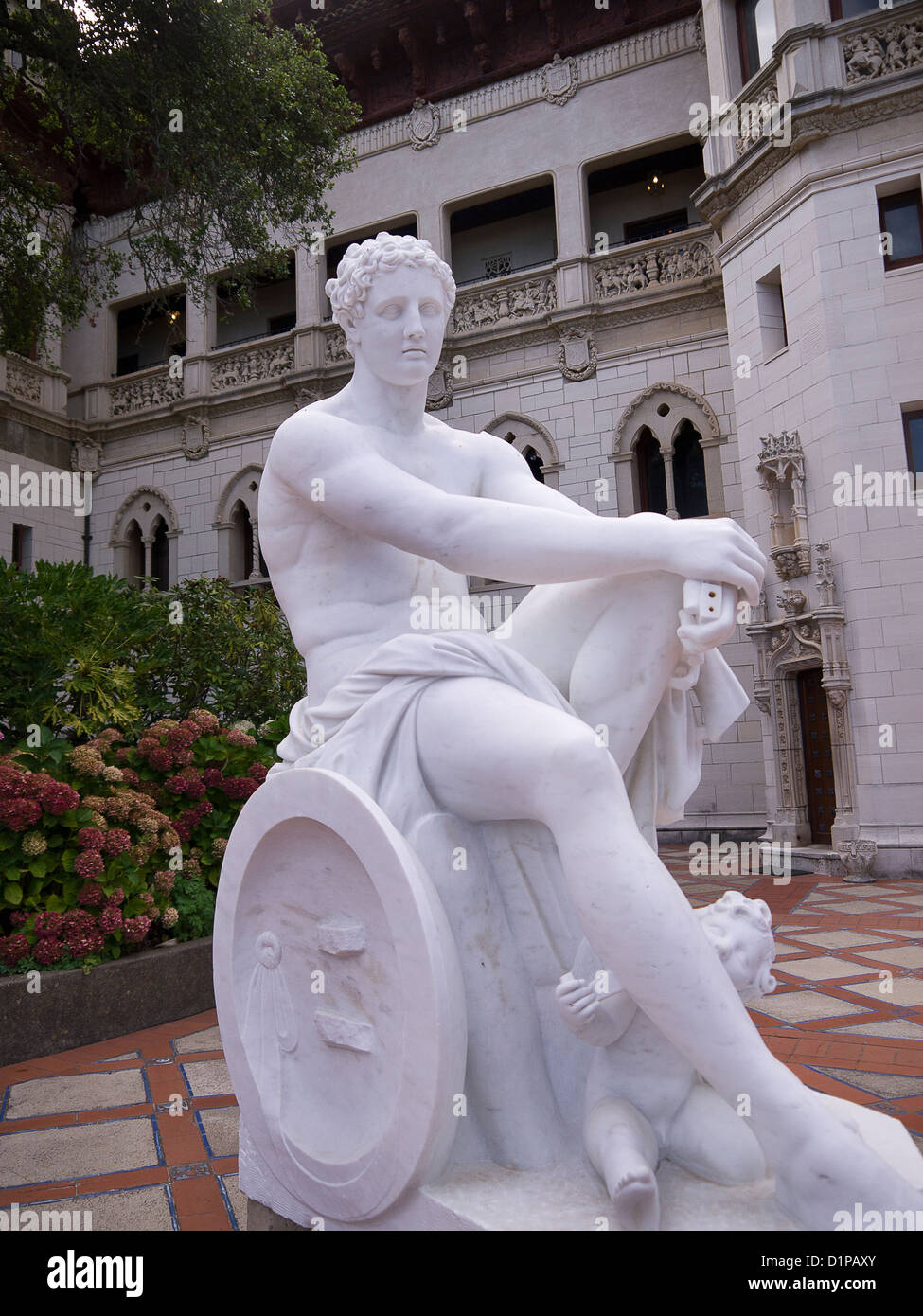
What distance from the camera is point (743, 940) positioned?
1624mm

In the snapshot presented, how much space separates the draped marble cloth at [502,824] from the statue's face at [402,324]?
0.62 meters

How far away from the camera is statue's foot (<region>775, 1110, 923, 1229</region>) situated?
4.26 ft

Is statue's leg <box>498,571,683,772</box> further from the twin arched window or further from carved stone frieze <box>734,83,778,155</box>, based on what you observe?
the twin arched window

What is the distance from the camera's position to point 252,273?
9.35m

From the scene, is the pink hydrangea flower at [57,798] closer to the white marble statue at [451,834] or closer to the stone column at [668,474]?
the white marble statue at [451,834]

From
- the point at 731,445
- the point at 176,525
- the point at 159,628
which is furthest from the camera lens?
the point at 176,525

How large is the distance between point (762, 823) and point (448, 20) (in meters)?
12.3

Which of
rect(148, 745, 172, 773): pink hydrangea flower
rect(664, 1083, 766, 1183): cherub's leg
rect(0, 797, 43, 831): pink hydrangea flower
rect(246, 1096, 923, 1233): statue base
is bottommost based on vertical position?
Answer: rect(246, 1096, 923, 1233): statue base

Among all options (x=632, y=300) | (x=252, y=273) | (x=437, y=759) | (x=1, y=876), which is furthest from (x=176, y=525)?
(x=437, y=759)

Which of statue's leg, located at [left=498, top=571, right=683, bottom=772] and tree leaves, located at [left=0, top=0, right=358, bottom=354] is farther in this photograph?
tree leaves, located at [left=0, top=0, right=358, bottom=354]

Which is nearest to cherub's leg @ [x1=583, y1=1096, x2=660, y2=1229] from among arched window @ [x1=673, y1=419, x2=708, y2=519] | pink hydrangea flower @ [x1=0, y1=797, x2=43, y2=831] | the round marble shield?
the round marble shield

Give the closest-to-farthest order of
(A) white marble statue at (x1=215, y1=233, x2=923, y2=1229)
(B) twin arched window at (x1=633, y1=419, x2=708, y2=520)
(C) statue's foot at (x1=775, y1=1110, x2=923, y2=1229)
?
1. (C) statue's foot at (x1=775, y1=1110, x2=923, y2=1229)
2. (A) white marble statue at (x1=215, y1=233, x2=923, y2=1229)
3. (B) twin arched window at (x1=633, y1=419, x2=708, y2=520)

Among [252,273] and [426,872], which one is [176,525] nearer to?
[252,273]

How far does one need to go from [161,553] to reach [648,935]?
15997 mm
